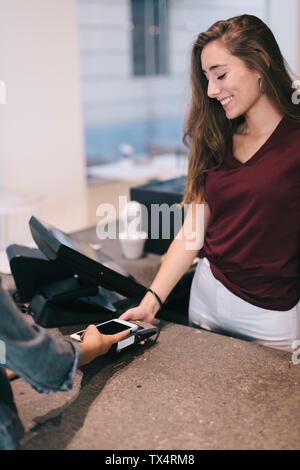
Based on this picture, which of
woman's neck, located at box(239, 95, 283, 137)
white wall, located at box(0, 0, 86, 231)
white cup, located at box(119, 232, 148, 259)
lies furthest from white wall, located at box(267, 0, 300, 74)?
woman's neck, located at box(239, 95, 283, 137)

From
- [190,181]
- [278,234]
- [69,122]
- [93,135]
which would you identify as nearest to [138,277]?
[190,181]

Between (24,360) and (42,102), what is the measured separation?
10.4 feet

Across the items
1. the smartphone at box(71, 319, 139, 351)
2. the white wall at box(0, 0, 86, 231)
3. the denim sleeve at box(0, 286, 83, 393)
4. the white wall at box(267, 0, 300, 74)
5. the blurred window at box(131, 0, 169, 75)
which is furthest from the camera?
the blurred window at box(131, 0, 169, 75)

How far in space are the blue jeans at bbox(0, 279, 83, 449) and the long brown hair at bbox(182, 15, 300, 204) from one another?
0.79 metres

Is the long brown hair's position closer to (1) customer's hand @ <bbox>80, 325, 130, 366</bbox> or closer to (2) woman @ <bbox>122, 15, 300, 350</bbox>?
(2) woman @ <bbox>122, 15, 300, 350</bbox>

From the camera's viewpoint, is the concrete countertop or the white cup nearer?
the concrete countertop

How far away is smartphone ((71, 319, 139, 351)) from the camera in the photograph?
1.14m

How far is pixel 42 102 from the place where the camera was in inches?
147

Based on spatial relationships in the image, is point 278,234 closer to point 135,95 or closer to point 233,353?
point 233,353

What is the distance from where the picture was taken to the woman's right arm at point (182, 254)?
145 centimetres

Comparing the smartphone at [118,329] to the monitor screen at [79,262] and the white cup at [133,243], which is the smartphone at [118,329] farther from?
the white cup at [133,243]

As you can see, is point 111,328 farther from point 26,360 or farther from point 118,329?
point 26,360

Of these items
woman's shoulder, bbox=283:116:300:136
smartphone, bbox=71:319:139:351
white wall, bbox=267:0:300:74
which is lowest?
smartphone, bbox=71:319:139:351

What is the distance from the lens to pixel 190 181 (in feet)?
5.03
